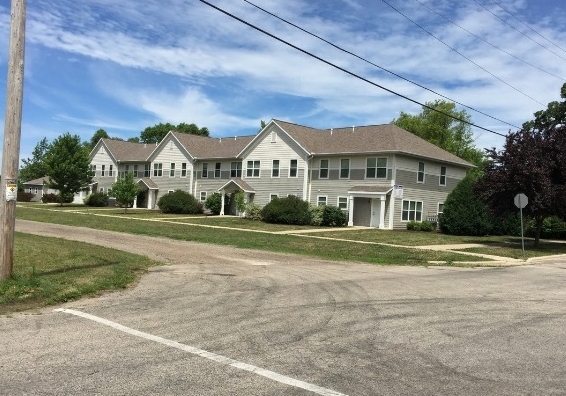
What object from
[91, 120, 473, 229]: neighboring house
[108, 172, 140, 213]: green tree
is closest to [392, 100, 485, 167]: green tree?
[91, 120, 473, 229]: neighboring house

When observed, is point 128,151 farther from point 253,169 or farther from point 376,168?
point 376,168

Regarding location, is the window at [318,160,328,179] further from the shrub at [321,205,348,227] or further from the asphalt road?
the asphalt road

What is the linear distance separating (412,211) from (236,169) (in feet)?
56.7

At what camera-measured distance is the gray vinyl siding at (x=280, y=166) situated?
42094mm

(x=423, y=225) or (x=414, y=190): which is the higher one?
(x=414, y=190)

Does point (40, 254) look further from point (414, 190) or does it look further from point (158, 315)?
point (414, 190)

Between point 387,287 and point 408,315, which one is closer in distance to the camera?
point 408,315

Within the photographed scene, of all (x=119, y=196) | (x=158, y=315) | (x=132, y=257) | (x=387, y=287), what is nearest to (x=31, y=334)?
(x=158, y=315)

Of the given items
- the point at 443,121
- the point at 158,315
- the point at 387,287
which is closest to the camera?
the point at 158,315

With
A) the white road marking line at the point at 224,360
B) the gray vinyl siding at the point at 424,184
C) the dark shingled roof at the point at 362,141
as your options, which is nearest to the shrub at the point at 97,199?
the dark shingled roof at the point at 362,141

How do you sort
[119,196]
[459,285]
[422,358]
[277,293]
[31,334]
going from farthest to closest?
[119,196], [459,285], [277,293], [31,334], [422,358]

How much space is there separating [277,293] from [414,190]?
2976 centimetres

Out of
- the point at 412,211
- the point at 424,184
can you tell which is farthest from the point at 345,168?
the point at 424,184

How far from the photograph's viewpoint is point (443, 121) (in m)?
63.4
